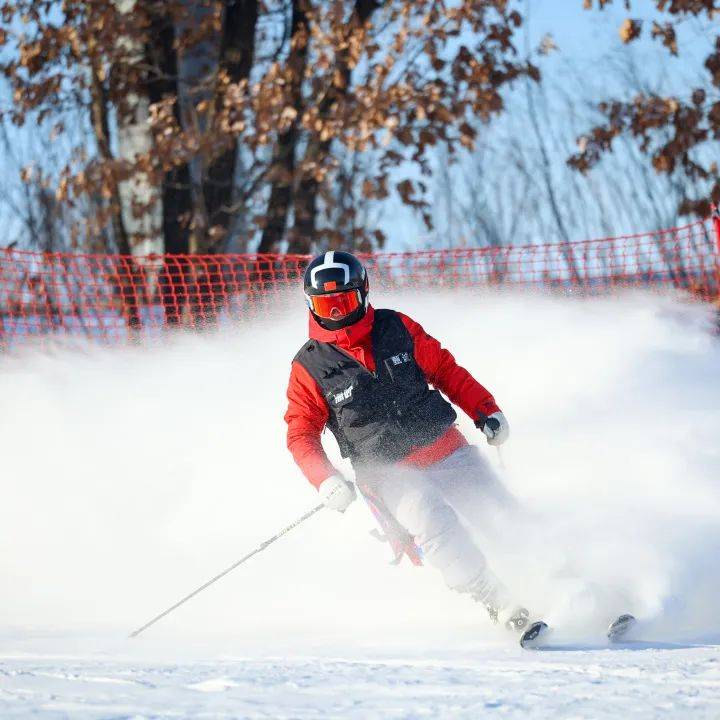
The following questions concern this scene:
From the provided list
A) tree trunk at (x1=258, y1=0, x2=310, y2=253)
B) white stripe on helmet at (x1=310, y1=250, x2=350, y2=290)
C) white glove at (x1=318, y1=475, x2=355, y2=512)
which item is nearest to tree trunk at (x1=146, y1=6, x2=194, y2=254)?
tree trunk at (x1=258, y1=0, x2=310, y2=253)

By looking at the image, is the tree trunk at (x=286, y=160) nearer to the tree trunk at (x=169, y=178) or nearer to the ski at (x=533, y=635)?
the tree trunk at (x=169, y=178)

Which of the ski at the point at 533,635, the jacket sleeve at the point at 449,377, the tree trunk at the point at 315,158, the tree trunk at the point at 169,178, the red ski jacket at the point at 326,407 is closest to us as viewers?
the ski at the point at 533,635

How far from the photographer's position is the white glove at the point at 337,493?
176 inches

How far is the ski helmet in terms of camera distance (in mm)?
4680

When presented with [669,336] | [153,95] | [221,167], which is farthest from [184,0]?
[669,336]

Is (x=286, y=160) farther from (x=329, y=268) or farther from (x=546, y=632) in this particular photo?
(x=546, y=632)

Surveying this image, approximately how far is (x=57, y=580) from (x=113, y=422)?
1819 millimetres

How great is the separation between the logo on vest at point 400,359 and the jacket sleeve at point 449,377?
108 mm

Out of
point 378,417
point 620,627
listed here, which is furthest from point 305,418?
point 620,627

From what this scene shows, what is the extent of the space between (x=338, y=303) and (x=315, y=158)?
7656 millimetres

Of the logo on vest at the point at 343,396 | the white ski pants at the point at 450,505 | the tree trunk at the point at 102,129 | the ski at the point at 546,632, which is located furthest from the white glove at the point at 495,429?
the tree trunk at the point at 102,129

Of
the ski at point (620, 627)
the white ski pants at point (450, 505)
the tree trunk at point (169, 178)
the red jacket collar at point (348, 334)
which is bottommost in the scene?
the ski at point (620, 627)

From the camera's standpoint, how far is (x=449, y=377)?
4957mm

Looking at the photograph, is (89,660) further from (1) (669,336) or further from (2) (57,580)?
(1) (669,336)
